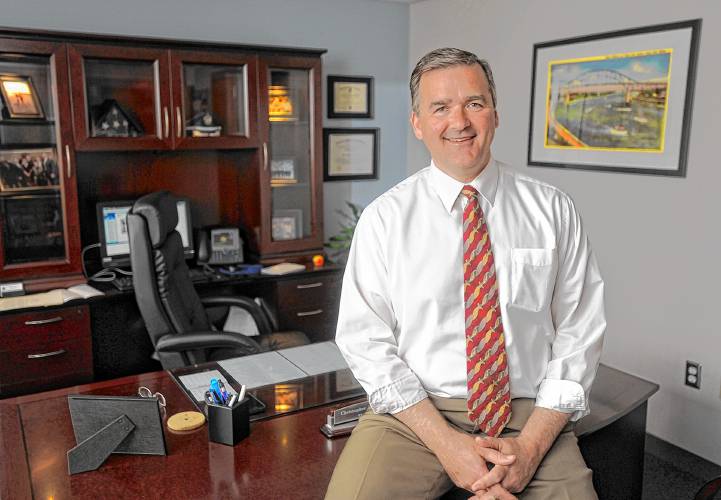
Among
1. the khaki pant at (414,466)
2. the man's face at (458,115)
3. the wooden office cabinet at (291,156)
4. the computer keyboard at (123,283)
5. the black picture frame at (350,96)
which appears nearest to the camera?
the khaki pant at (414,466)

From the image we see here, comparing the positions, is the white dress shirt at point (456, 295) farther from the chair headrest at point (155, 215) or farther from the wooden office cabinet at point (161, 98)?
the wooden office cabinet at point (161, 98)

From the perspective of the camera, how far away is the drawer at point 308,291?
148 inches

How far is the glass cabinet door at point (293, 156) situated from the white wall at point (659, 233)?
1.20m

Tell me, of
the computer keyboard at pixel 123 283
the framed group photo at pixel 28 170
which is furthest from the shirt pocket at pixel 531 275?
the framed group photo at pixel 28 170

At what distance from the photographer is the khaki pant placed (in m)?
1.36

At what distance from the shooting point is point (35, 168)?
10.6ft

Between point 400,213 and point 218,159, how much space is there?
2.67 m

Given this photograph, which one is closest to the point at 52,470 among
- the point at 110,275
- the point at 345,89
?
the point at 110,275

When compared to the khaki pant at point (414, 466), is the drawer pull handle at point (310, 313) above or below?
below

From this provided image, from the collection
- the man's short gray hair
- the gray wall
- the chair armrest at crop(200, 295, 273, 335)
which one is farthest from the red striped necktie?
the gray wall

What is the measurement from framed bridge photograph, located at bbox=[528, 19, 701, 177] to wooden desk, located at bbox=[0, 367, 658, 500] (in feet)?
5.39

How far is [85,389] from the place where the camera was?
1.97 m

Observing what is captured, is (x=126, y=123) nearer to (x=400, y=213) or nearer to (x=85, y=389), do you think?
(x=85, y=389)

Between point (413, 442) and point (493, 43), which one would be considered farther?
point (493, 43)
